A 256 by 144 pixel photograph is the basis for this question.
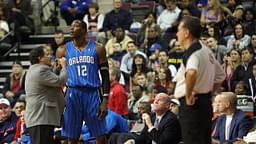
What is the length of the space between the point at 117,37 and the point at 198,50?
26.9 feet

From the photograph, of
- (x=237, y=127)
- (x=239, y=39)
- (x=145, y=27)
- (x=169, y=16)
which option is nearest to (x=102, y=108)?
(x=237, y=127)

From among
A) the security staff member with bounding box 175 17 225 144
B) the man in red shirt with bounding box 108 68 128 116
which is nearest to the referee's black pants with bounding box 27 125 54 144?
the security staff member with bounding box 175 17 225 144

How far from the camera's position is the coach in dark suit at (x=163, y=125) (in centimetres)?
866

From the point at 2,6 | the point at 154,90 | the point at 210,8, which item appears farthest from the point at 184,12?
the point at 2,6

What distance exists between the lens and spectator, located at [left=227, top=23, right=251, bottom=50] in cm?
1359

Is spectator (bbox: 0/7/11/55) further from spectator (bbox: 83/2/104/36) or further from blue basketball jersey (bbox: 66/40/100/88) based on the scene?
blue basketball jersey (bbox: 66/40/100/88)

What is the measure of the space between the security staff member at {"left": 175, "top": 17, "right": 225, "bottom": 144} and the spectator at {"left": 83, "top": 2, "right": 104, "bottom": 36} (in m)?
9.01

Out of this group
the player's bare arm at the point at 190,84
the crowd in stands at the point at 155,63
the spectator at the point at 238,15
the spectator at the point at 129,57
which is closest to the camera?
the player's bare arm at the point at 190,84

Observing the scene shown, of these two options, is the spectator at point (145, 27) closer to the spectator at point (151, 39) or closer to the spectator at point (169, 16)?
the spectator at point (151, 39)

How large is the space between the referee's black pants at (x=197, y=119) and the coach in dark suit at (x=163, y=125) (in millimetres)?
1684

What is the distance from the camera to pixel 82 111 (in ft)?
28.9

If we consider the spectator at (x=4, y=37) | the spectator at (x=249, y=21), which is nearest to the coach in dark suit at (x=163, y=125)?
the spectator at (x=249, y=21)

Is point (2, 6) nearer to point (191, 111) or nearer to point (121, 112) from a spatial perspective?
point (121, 112)

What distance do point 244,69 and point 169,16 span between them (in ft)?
11.5
